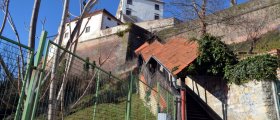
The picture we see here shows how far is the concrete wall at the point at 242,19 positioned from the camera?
763 inches

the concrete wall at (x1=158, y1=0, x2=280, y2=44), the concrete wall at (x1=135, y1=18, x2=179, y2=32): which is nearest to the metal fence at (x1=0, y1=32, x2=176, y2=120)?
the concrete wall at (x1=158, y1=0, x2=280, y2=44)

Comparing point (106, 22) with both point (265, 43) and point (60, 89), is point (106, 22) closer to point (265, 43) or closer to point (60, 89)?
point (265, 43)

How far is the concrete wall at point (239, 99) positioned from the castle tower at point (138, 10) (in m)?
30.2

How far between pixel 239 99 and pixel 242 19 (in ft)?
38.3

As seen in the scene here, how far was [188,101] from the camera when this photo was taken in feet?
41.1

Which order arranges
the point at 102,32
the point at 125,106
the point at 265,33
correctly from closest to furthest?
the point at 125,106, the point at 265,33, the point at 102,32

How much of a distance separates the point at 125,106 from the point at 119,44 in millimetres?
21605

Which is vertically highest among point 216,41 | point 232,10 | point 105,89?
point 232,10

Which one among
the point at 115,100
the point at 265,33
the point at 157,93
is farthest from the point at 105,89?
the point at 265,33

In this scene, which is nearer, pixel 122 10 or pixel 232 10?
pixel 232 10

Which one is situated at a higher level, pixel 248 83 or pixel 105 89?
pixel 248 83

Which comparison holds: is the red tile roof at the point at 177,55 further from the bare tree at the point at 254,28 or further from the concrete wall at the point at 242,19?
the concrete wall at the point at 242,19

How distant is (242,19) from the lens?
68.1ft

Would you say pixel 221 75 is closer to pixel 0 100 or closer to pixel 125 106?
pixel 125 106
